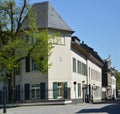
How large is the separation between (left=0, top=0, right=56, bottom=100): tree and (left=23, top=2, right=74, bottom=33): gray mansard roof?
179 inches

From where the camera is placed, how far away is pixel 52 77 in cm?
5359

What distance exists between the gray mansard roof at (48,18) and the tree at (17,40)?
4.54m

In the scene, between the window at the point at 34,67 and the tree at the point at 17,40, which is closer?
the tree at the point at 17,40

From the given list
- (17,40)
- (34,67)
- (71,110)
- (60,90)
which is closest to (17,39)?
(17,40)

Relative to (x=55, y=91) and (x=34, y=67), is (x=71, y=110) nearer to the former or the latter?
(x=55, y=91)

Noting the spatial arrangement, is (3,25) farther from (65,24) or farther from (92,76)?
(92,76)

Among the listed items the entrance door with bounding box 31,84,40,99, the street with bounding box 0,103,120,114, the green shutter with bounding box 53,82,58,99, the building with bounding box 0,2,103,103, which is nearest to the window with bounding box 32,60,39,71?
the building with bounding box 0,2,103,103

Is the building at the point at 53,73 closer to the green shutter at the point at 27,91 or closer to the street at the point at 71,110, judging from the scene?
the green shutter at the point at 27,91

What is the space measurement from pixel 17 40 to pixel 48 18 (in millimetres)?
8039

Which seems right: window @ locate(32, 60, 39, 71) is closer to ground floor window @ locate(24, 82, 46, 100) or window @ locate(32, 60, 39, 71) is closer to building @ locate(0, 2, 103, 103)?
building @ locate(0, 2, 103, 103)

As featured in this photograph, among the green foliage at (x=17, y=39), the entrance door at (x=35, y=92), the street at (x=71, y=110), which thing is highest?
the green foliage at (x=17, y=39)

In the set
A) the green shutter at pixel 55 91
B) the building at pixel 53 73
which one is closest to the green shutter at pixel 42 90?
the building at pixel 53 73

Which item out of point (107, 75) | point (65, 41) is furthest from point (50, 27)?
point (107, 75)

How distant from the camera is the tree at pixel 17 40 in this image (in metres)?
47.8
